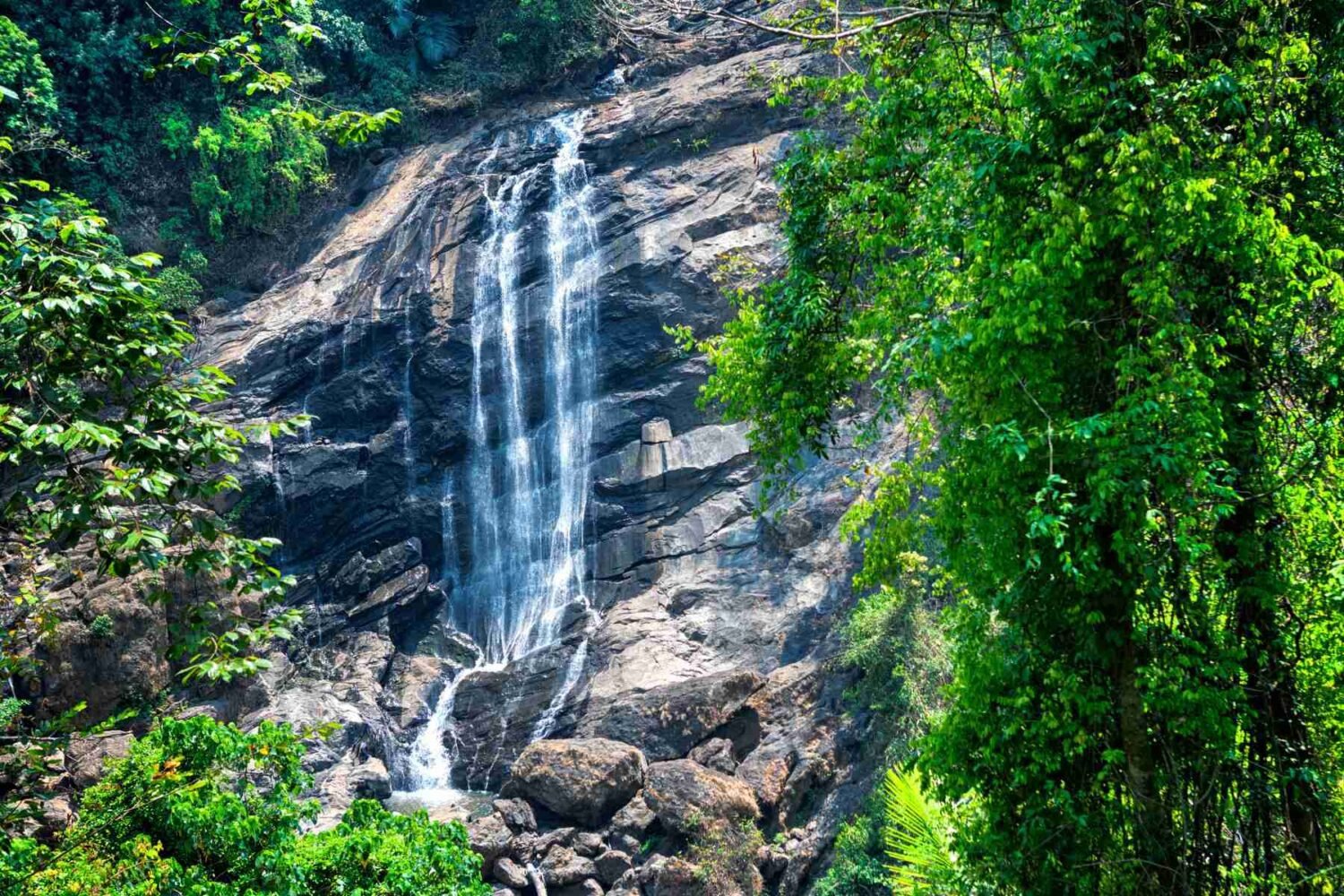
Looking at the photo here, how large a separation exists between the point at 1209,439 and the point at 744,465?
1553cm

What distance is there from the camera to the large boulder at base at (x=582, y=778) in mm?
14930

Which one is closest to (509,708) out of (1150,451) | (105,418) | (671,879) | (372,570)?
(372,570)

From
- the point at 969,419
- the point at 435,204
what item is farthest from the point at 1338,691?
the point at 435,204

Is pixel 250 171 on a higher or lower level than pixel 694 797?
higher

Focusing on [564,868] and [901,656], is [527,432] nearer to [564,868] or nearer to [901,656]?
[564,868]

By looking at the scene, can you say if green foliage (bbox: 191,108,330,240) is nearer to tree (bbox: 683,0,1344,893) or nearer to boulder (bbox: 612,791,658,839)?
boulder (bbox: 612,791,658,839)

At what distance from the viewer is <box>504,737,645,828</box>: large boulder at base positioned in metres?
14.9

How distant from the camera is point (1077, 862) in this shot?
5.65m

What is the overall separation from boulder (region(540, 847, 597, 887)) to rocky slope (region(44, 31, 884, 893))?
0.04 meters

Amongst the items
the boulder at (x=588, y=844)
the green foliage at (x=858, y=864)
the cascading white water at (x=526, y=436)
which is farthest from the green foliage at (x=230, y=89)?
the green foliage at (x=858, y=864)

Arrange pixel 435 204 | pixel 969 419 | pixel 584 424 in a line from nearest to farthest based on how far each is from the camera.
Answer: pixel 969 419 < pixel 584 424 < pixel 435 204

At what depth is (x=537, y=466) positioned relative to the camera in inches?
862

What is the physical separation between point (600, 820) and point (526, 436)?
9.37 meters

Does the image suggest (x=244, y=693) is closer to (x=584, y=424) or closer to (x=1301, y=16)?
(x=584, y=424)
